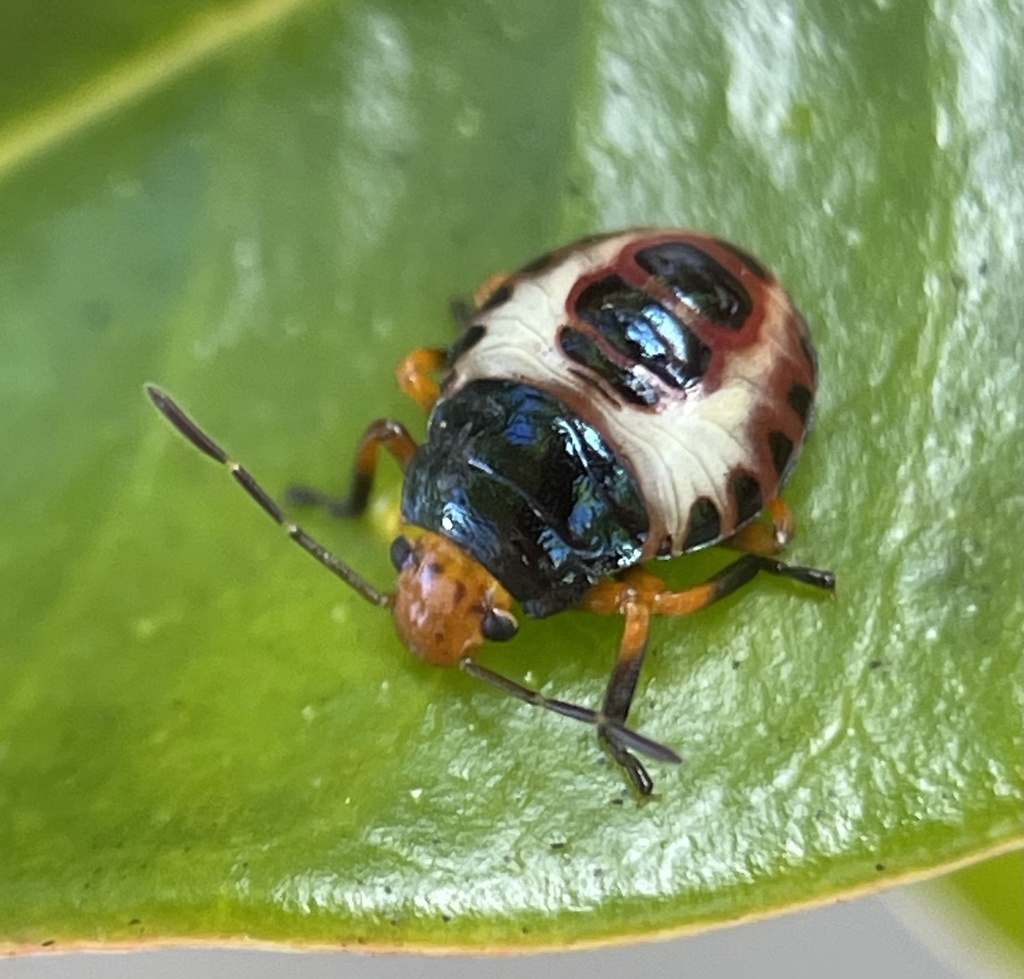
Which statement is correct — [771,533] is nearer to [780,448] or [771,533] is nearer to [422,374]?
[780,448]

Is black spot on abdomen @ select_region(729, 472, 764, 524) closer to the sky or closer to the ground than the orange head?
closer to the sky

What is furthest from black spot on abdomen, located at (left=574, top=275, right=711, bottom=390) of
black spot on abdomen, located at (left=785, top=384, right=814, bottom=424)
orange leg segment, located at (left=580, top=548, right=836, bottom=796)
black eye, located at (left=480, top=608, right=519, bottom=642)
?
black eye, located at (left=480, top=608, right=519, bottom=642)

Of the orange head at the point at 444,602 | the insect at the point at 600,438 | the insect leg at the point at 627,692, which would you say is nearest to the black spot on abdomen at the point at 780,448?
the insect at the point at 600,438

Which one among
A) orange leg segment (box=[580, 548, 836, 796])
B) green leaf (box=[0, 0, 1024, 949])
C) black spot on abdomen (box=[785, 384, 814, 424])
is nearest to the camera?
green leaf (box=[0, 0, 1024, 949])

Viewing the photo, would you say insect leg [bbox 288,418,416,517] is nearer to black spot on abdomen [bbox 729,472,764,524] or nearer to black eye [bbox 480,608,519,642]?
black eye [bbox 480,608,519,642]

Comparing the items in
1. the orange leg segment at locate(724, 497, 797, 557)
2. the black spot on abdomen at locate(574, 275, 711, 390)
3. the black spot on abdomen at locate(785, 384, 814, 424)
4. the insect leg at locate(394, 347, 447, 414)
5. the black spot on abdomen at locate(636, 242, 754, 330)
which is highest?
the black spot on abdomen at locate(636, 242, 754, 330)

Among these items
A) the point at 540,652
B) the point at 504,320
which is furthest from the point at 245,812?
the point at 504,320
